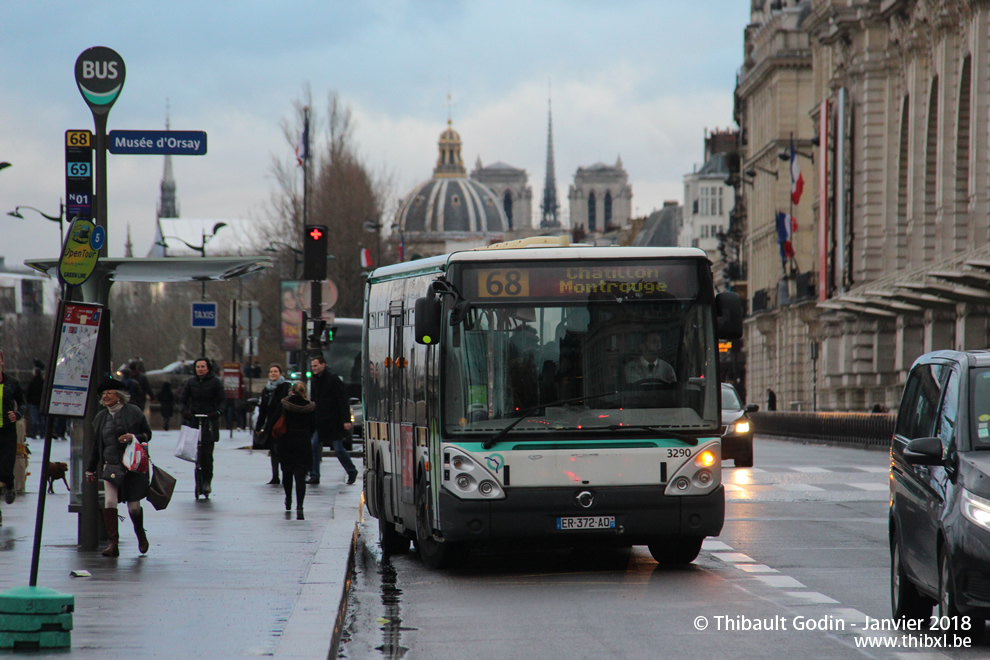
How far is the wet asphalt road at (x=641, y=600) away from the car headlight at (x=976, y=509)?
76 cm

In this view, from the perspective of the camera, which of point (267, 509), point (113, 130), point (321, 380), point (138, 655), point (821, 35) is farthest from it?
point (821, 35)

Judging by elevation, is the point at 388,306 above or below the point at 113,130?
below

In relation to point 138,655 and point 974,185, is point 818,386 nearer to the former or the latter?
point 974,185

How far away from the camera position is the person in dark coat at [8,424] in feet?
59.0

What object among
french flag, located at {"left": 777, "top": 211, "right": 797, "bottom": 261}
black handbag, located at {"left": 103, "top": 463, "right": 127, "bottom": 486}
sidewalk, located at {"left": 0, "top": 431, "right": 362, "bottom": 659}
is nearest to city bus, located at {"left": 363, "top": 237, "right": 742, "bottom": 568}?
sidewalk, located at {"left": 0, "top": 431, "right": 362, "bottom": 659}

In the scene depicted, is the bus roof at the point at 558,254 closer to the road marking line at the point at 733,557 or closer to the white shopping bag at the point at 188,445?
the road marking line at the point at 733,557

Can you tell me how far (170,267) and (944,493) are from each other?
6.85 metres

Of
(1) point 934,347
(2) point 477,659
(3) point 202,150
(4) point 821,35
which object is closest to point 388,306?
(3) point 202,150

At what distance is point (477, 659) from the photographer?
9.26 m

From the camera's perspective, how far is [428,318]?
44.5 ft

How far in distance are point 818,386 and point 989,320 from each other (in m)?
22.5

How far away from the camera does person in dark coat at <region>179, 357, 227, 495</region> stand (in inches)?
862

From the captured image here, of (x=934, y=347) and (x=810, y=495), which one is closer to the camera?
(x=810, y=495)

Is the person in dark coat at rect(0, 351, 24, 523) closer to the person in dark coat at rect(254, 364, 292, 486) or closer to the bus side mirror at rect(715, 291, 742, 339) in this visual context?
the person in dark coat at rect(254, 364, 292, 486)
